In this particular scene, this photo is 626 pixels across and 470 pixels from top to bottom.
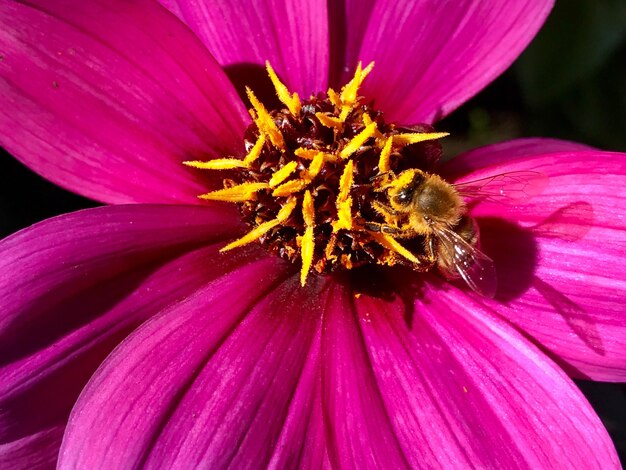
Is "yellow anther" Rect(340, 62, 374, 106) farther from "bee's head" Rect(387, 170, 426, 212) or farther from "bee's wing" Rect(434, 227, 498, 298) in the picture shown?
"bee's wing" Rect(434, 227, 498, 298)

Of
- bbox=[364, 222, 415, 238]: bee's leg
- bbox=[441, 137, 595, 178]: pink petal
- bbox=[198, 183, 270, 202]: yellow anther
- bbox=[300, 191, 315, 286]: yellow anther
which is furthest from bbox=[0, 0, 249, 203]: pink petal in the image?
bbox=[441, 137, 595, 178]: pink petal

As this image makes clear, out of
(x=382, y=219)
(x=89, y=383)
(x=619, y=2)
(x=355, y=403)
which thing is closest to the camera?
(x=89, y=383)

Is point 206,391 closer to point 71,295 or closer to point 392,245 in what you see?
point 71,295

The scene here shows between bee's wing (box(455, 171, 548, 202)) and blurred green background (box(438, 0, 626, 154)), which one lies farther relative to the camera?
blurred green background (box(438, 0, 626, 154))

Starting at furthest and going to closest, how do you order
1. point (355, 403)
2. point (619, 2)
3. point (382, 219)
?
point (619, 2) → point (382, 219) → point (355, 403)

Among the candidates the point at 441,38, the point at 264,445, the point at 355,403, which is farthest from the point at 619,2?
the point at 264,445

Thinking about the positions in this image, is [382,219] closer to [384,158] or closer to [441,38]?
[384,158]
